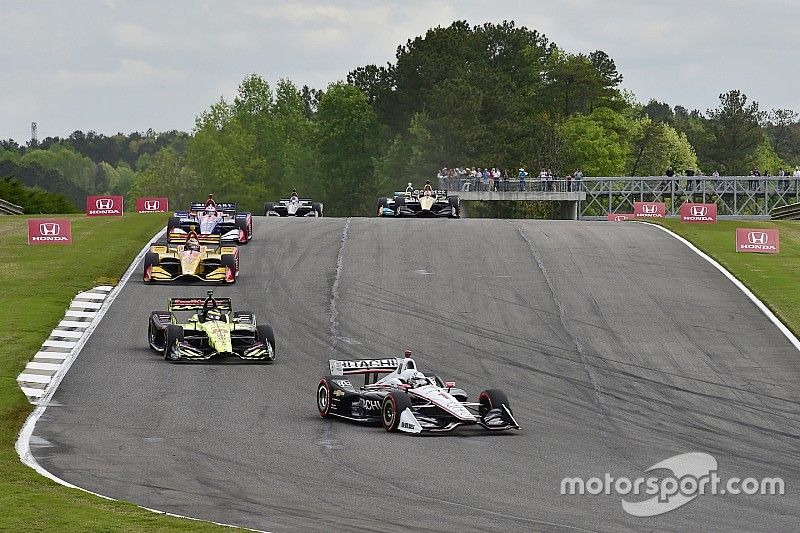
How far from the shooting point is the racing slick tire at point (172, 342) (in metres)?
27.5

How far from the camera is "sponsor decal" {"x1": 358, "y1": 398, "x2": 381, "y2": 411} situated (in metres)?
22.1

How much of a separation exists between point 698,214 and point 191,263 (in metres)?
27.9

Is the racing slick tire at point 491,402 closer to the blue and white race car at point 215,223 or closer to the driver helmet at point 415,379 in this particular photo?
the driver helmet at point 415,379

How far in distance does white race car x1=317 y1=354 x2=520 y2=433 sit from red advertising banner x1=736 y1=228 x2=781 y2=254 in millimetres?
24470

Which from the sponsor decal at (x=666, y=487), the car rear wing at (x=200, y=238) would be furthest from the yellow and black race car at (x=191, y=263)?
the sponsor decal at (x=666, y=487)

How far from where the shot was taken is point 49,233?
155 feet

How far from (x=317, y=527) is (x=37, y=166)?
17072 centimetres

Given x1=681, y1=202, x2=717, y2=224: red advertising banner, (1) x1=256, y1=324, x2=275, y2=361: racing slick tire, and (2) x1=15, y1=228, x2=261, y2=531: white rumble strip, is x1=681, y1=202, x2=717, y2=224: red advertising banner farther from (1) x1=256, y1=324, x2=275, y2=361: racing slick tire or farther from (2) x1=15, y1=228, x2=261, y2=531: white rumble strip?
(1) x1=256, y1=324, x2=275, y2=361: racing slick tire

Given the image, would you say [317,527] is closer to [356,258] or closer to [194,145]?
[356,258]

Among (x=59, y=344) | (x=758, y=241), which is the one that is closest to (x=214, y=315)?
(x=59, y=344)

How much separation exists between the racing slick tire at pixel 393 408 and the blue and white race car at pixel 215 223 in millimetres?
24442

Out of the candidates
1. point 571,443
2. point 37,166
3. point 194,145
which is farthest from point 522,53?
point 571,443

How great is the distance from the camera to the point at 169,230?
148ft

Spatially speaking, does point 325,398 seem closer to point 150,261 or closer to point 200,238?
point 150,261
